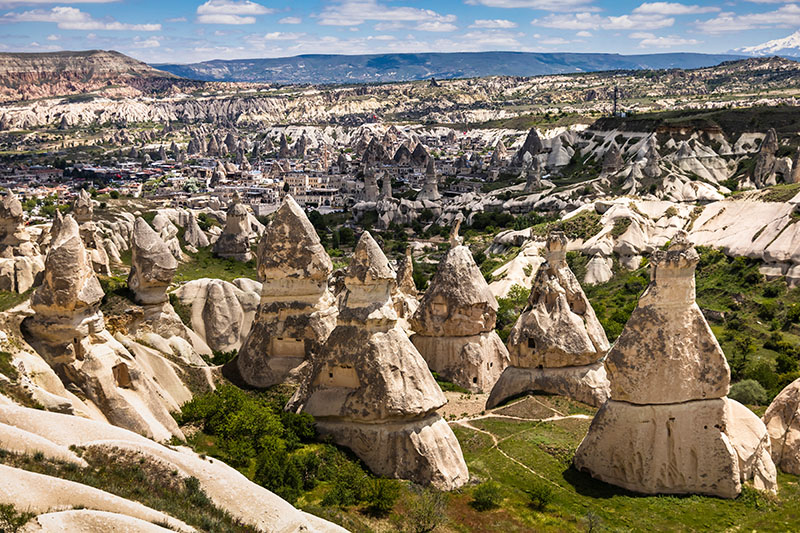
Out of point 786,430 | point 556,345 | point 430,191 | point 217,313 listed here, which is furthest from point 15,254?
point 430,191

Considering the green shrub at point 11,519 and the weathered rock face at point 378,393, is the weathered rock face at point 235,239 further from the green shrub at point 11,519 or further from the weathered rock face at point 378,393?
the green shrub at point 11,519

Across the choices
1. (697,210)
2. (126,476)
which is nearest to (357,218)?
(697,210)

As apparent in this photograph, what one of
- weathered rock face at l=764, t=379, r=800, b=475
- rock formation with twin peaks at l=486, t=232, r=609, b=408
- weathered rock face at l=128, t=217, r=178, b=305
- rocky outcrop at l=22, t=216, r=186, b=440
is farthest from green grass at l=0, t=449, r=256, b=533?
weathered rock face at l=764, t=379, r=800, b=475

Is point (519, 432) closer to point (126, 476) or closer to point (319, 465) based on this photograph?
point (319, 465)

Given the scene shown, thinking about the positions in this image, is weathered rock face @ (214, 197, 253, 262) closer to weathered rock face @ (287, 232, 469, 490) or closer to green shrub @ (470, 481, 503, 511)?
weathered rock face @ (287, 232, 469, 490)

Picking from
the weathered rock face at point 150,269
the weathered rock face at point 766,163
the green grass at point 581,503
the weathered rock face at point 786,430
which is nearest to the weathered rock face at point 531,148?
the weathered rock face at point 766,163

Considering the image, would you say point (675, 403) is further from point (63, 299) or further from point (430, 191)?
point (430, 191)
